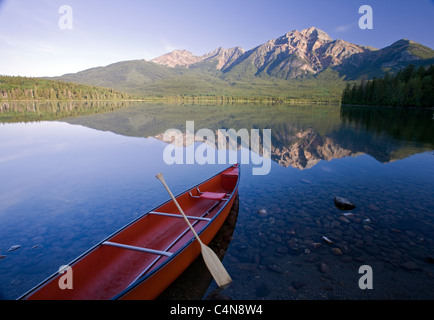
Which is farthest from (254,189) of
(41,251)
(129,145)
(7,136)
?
(7,136)

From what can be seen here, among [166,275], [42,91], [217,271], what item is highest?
[42,91]

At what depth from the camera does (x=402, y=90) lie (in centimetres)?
8481

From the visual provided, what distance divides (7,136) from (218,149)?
28.1 meters

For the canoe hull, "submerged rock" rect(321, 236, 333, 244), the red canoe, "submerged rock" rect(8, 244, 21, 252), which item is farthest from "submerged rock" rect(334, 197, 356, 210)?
"submerged rock" rect(8, 244, 21, 252)

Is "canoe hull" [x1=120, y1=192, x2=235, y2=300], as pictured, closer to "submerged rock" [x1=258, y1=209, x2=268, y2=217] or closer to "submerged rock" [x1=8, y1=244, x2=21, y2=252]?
"submerged rock" [x1=258, y1=209, x2=268, y2=217]

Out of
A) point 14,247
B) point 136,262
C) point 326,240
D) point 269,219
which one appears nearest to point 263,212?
point 269,219

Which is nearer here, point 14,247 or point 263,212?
point 14,247

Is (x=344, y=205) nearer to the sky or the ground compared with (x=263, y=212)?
nearer to the sky

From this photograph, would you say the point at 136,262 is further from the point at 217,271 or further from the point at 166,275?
the point at 217,271

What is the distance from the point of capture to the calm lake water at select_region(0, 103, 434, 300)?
615 cm

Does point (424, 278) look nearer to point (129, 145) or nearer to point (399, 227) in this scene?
point (399, 227)

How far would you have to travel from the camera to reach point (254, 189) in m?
12.9

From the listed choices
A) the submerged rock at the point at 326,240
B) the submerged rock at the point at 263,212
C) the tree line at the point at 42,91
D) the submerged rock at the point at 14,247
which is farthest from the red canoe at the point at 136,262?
the tree line at the point at 42,91

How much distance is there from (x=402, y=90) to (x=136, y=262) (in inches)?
4362
